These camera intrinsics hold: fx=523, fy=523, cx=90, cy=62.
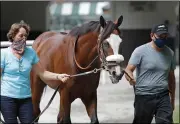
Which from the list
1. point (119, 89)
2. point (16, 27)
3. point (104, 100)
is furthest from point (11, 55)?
point (119, 89)

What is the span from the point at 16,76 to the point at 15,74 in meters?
0.02

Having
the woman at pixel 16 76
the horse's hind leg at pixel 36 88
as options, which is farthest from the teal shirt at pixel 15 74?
the horse's hind leg at pixel 36 88

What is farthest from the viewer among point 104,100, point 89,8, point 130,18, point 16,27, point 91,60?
point 89,8

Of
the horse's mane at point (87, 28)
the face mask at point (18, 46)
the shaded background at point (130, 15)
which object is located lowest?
the shaded background at point (130, 15)

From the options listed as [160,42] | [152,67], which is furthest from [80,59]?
[160,42]

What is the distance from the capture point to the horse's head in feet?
17.2

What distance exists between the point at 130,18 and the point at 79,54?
11435 mm

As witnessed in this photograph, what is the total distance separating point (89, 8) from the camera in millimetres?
43906

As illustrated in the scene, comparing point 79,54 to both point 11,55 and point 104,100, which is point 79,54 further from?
point 104,100

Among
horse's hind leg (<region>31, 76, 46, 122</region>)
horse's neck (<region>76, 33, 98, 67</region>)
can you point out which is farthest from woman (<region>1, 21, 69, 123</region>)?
horse's hind leg (<region>31, 76, 46, 122</region>)

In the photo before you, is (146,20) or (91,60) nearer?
(91,60)

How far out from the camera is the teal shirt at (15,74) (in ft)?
16.7

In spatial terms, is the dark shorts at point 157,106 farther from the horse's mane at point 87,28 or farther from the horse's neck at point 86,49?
the horse's mane at point 87,28

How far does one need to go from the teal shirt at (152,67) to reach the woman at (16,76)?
1202 mm
